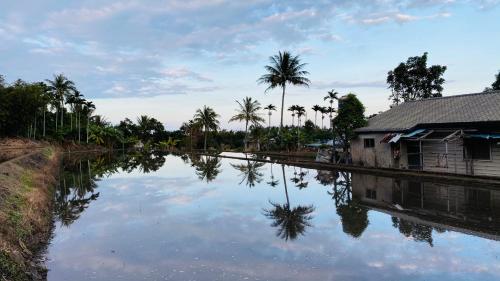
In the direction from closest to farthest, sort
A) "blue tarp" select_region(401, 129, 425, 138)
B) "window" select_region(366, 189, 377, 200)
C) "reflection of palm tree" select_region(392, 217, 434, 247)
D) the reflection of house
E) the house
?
"reflection of palm tree" select_region(392, 217, 434, 247), the reflection of house, "window" select_region(366, 189, 377, 200), the house, "blue tarp" select_region(401, 129, 425, 138)

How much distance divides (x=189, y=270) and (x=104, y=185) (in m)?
14.3

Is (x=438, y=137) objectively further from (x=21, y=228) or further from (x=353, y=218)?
(x=21, y=228)

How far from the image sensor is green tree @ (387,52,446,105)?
38031 mm

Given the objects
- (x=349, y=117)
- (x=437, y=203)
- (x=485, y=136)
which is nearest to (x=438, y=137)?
(x=485, y=136)

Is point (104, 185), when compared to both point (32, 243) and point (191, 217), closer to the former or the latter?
point (191, 217)

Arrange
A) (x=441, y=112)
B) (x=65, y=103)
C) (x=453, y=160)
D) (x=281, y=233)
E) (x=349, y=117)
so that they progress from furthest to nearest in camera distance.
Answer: (x=65, y=103) → (x=349, y=117) → (x=441, y=112) → (x=453, y=160) → (x=281, y=233)

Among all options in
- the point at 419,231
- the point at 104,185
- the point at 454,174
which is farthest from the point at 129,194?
the point at 454,174

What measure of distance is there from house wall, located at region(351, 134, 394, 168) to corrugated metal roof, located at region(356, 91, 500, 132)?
67 centimetres

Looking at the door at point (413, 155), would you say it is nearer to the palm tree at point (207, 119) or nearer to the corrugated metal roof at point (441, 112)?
the corrugated metal roof at point (441, 112)

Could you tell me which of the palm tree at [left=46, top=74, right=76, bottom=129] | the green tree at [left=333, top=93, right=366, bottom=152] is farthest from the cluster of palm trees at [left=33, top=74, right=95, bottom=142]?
the green tree at [left=333, top=93, right=366, bottom=152]

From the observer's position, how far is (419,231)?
377 inches

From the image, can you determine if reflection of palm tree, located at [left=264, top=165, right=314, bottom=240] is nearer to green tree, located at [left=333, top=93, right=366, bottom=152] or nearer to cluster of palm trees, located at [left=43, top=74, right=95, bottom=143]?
green tree, located at [left=333, top=93, right=366, bottom=152]

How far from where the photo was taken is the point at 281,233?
9695 mm

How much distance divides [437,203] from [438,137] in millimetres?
7918
